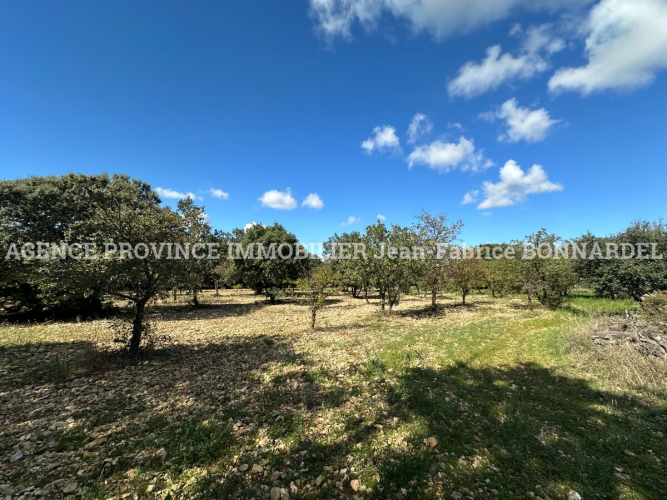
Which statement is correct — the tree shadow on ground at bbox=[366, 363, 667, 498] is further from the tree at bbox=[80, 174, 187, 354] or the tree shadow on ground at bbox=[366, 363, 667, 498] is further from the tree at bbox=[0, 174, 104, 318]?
the tree at bbox=[0, 174, 104, 318]

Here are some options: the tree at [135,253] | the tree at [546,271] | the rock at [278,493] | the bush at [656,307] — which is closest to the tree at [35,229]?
the tree at [135,253]

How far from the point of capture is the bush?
10641 mm

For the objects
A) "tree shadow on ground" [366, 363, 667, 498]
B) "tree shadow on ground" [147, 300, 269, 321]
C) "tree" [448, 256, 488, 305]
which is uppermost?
"tree" [448, 256, 488, 305]

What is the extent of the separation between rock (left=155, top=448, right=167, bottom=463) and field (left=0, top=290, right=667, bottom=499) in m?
0.02

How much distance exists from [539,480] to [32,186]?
2841 cm

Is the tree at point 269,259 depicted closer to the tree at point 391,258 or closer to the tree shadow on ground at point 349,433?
the tree at point 391,258

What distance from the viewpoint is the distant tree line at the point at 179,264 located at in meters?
9.34

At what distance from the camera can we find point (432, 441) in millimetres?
5168

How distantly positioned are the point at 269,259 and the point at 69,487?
25.7 meters

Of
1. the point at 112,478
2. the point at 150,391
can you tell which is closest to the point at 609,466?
the point at 112,478

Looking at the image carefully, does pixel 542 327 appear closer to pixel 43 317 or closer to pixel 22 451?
pixel 22 451

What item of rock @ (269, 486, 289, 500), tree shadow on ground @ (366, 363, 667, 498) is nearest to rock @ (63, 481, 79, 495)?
rock @ (269, 486, 289, 500)

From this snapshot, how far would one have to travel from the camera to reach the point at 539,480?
4.29 m

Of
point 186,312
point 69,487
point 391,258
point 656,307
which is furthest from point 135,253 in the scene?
point 656,307
